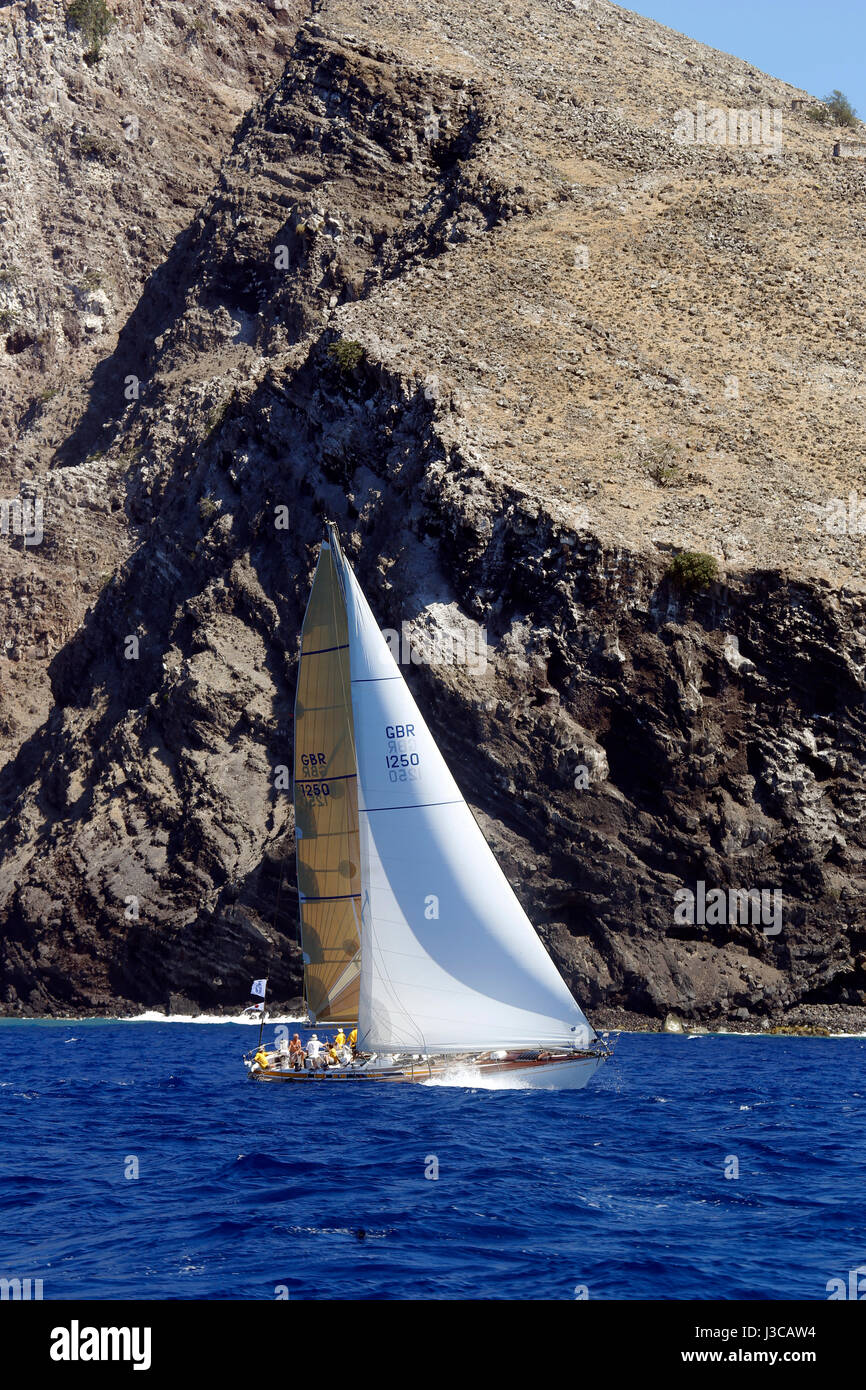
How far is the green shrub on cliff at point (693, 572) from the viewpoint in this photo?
4819 centimetres

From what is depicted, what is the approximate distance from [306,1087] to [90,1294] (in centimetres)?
1797

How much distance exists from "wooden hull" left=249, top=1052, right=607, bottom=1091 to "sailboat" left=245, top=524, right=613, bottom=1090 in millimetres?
28

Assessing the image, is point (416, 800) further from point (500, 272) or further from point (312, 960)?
point (500, 272)

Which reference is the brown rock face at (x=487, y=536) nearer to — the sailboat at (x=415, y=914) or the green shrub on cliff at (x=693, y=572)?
the green shrub on cliff at (x=693, y=572)

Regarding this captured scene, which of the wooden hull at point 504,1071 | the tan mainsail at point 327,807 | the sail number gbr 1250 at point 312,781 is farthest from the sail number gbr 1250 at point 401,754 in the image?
the wooden hull at point 504,1071

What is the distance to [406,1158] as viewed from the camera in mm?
22734

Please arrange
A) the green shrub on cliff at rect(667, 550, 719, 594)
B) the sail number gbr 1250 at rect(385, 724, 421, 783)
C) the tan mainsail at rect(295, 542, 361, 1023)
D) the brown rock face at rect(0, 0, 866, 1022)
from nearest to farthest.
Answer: the sail number gbr 1250 at rect(385, 724, 421, 783) < the tan mainsail at rect(295, 542, 361, 1023) < the brown rock face at rect(0, 0, 866, 1022) < the green shrub on cliff at rect(667, 550, 719, 594)

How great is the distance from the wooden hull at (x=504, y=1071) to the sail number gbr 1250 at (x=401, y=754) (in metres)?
5.63

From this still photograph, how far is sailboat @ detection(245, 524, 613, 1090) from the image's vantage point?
27.5 meters

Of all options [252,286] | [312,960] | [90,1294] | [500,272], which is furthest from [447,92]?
[90,1294]

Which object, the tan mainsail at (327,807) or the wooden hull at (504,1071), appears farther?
the tan mainsail at (327,807)

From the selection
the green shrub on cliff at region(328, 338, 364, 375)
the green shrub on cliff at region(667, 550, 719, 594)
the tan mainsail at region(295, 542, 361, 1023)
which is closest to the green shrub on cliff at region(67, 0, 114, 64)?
the green shrub on cliff at region(328, 338, 364, 375)

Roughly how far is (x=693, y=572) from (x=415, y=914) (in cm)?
2343

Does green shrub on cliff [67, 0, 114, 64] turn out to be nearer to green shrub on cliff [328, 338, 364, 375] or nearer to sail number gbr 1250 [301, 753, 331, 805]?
green shrub on cliff [328, 338, 364, 375]
